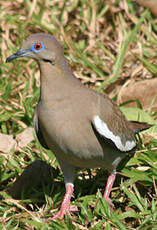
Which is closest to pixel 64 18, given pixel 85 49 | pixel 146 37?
pixel 85 49

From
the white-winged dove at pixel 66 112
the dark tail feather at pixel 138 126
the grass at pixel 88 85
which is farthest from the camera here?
the dark tail feather at pixel 138 126

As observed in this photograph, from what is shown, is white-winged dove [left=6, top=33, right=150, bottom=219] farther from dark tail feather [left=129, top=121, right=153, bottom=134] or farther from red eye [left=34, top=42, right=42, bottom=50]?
dark tail feather [left=129, top=121, right=153, bottom=134]

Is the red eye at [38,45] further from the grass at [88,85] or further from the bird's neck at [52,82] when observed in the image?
the grass at [88,85]

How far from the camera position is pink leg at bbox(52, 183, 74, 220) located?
4164 millimetres

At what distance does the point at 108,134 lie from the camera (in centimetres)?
395

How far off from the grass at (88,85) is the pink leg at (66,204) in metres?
0.10

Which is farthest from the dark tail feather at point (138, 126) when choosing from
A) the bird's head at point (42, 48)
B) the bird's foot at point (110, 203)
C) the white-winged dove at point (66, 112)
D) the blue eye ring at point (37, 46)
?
the blue eye ring at point (37, 46)

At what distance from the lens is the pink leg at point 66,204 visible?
13.7 ft

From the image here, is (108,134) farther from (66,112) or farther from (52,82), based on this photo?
(52,82)

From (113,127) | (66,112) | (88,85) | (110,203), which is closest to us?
(66,112)

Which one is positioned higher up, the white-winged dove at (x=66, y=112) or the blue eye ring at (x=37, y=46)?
the blue eye ring at (x=37, y=46)

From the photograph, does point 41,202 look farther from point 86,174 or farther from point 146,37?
point 146,37

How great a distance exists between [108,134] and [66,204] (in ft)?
2.66

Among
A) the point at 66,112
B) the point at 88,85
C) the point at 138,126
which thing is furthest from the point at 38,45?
the point at 88,85
